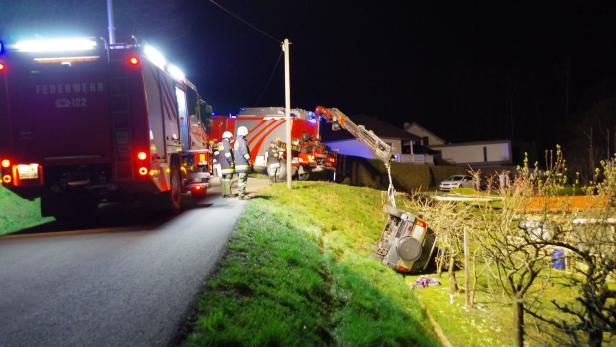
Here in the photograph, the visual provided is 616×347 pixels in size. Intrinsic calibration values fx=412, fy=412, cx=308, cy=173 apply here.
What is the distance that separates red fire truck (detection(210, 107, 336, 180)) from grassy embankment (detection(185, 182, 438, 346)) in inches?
279

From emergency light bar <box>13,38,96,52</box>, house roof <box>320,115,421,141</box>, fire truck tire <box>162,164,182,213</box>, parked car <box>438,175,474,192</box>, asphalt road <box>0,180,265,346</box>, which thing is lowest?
parked car <box>438,175,474,192</box>

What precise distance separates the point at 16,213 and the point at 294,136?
37.0 feet

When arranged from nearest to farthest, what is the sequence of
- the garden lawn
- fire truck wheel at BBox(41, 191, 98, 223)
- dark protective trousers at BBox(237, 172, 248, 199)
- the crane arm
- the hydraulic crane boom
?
the garden lawn, fire truck wheel at BBox(41, 191, 98, 223), dark protective trousers at BBox(237, 172, 248, 199), the hydraulic crane boom, the crane arm

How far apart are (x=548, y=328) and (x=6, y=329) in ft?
30.3

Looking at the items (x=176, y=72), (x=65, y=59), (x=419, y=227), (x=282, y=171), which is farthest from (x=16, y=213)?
(x=419, y=227)

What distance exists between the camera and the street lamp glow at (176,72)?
9734 mm

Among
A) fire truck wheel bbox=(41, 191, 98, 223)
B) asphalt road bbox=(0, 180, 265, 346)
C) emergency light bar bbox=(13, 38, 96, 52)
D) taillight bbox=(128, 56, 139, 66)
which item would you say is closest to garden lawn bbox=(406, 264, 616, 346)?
asphalt road bbox=(0, 180, 265, 346)

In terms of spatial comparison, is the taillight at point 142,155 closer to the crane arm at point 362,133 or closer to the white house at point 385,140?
the crane arm at point 362,133

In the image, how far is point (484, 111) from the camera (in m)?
60.8

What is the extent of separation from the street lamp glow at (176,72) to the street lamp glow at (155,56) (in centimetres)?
38

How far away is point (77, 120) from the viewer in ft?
25.5

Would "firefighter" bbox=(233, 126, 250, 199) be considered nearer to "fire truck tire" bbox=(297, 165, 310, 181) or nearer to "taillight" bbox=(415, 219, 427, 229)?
"taillight" bbox=(415, 219, 427, 229)

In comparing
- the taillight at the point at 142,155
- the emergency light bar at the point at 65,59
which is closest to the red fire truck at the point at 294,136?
the taillight at the point at 142,155

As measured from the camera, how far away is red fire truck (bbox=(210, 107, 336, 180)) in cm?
1872
